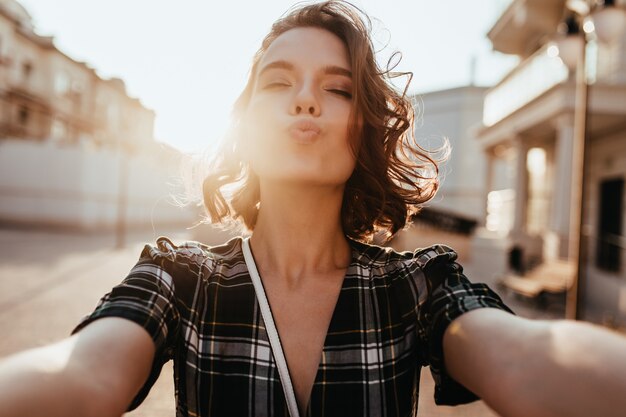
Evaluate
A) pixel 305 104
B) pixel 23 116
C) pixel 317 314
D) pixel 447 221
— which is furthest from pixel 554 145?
pixel 23 116

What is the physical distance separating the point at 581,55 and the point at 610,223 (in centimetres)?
1009

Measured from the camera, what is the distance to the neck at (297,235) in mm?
1484

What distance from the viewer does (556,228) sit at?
12.3 m

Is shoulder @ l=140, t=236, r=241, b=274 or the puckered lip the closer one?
shoulder @ l=140, t=236, r=241, b=274

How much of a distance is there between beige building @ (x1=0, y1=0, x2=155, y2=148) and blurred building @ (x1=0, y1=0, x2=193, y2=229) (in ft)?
0.23

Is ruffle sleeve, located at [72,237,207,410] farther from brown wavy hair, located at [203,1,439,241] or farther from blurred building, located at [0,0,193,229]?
blurred building, located at [0,0,193,229]

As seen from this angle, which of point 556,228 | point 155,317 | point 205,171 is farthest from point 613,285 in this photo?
point 155,317

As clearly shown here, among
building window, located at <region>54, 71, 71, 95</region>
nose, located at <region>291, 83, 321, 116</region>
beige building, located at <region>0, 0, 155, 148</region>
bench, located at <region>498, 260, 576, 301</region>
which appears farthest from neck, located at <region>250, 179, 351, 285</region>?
building window, located at <region>54, 71, 71, 95</region>

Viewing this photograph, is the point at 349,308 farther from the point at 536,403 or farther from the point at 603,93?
the point at 603,93

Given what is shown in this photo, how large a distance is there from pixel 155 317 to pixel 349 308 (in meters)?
0.55

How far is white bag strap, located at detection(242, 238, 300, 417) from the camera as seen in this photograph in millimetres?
1149

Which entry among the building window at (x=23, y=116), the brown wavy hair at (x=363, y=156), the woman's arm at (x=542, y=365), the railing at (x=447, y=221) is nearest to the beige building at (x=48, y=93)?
the building window at (x=23, y=116)

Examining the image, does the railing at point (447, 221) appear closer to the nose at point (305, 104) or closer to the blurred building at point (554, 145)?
the blurred building at point (554, 145)

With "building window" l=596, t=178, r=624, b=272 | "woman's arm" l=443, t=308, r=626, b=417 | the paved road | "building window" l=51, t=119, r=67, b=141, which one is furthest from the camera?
"building window" l=51, t=119, r=67, b=141
